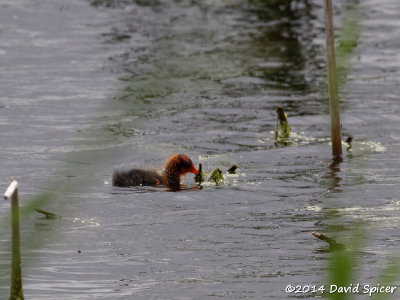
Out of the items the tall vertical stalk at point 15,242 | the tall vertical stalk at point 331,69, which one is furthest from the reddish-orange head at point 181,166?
the tall vertical stalk at point 15,242

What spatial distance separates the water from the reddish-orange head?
0.25 meters

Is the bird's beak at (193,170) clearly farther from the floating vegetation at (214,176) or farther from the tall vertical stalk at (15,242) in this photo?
the tall vertical stalk at (15,242)

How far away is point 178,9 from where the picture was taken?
72.2 feet

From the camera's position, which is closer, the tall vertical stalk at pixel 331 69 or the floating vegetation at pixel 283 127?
the tall vertical stalk at pixel 331 69

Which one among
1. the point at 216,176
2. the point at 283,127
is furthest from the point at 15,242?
the point at 283,127

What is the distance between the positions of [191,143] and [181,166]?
212cm

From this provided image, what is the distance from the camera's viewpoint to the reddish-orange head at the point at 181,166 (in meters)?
9.95

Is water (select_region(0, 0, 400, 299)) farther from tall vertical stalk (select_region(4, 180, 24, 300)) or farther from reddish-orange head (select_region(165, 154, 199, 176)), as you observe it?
reddish-orange head (select_region(165, 154, 199, 176))

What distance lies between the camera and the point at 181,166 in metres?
9.98

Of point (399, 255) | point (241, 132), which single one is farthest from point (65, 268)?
point (241, 132)

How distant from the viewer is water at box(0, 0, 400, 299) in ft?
20.0

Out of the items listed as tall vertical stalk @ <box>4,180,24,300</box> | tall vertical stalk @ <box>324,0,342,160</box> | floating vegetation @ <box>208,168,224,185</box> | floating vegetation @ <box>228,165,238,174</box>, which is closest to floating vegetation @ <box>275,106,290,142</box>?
floating vegetation @ <box>228,165,238,174</box>

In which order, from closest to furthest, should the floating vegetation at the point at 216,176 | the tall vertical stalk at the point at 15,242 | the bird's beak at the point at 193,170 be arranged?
the tall vertical stalk at the point at 15,242 < the floating vegetation at the point at 216,176 < the bird's beak at the point at 193,170

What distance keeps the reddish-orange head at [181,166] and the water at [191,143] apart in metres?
0.25
